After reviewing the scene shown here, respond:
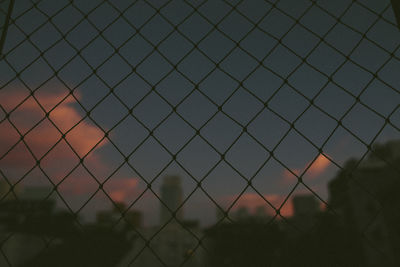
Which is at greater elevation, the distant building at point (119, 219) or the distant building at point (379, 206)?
the distant building at point (379, 206)

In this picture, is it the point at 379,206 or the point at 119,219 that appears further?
Answer: the point at 379,206

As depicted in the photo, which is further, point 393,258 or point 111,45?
point 393,258

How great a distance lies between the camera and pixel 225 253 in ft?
62.0

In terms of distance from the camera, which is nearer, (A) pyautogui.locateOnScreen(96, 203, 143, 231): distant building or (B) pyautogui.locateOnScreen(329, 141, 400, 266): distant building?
(A) pyautogui.locateOnScreen(96, 203, 143, 231): distant building

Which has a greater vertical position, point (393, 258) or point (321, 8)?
point (393, 258)

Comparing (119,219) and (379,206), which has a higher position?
(379,206)

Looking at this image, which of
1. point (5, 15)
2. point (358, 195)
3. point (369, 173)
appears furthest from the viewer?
point (358, 195)

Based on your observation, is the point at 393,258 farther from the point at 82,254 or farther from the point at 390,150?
the point at 82,254

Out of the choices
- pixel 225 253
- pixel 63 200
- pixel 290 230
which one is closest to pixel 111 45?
pixel 63 200

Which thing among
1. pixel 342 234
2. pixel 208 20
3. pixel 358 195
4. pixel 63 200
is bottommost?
pixel 63 200

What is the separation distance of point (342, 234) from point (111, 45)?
17.5m

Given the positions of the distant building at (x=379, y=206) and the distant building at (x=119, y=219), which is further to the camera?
the distant building at (x=379, y=206)

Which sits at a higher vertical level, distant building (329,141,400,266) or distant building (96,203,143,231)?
distant building (329,141,400,266)

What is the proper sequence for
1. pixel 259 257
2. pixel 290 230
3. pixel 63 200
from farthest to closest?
1. pixel 290 230
2. pixel 259 257
3. pixel 63 200
